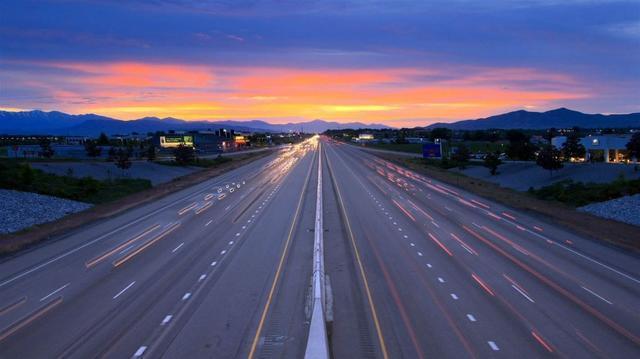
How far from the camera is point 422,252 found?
2964cm

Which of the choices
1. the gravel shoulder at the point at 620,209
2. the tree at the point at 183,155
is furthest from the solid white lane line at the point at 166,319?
the tree at the point at 183,155

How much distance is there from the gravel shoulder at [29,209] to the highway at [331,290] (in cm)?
623

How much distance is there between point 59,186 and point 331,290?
44686mm

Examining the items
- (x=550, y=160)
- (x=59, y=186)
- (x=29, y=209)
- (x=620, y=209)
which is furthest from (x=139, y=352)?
(x=550, y=160)

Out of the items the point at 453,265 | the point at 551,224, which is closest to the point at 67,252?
the point at 453,265

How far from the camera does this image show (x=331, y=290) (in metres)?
22.5

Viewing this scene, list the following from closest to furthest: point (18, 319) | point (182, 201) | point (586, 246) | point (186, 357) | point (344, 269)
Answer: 1. point (186, 357)
2. point (18, 319)
3. point (344, 269)
4. point (586, 246)
5. point (182, 201)

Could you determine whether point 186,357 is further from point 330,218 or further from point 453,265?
point 330,218

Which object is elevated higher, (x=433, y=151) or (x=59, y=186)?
(x=433, y=151)

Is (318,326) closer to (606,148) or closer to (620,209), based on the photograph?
(620,209)

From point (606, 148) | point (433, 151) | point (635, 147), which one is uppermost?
point (635, 147)

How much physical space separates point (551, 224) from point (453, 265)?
16501mm

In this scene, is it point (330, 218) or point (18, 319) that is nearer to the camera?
point (18, 319)

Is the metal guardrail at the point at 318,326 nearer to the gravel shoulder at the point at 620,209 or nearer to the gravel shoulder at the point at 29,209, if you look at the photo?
the gravel shoulder at the point at 29,209
